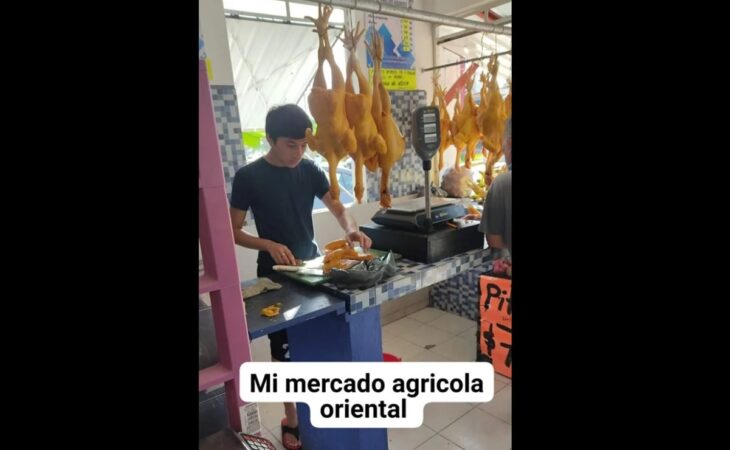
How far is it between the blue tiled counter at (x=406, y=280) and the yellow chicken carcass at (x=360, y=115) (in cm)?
43

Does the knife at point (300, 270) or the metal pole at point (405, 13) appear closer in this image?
the metal pole at point (405, 13)

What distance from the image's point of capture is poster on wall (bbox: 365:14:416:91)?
11.0 feet

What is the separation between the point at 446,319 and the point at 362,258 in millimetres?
2229

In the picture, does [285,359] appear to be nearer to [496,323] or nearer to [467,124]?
[496,323]

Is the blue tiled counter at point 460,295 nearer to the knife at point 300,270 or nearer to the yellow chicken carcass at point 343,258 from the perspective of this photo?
the yellow chicken carcass at point 343,258

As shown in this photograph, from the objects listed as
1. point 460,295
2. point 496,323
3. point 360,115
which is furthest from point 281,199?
point 460,295

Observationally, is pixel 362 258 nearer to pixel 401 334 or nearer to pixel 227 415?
pixel 227 415

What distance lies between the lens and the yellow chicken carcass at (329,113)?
1696 mm

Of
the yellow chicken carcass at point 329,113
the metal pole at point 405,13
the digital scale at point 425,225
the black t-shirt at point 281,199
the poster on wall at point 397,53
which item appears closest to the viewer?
the metal pole at point 405,13

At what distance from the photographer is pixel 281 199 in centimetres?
217

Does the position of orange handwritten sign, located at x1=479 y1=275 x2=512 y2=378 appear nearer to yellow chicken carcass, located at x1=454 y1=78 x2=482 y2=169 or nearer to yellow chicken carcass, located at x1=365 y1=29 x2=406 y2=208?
yellow chicken carcass, located at x1=454 y1=78 x2=482 y2=169

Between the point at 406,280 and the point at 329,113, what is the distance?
76cm

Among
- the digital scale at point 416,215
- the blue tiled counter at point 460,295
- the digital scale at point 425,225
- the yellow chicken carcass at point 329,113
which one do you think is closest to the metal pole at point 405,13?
the yellow chicken carcass at point 329,113

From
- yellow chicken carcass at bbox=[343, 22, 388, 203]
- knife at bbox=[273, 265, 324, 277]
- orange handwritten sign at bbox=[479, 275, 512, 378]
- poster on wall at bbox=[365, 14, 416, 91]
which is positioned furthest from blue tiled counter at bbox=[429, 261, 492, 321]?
knife at bbox=[273, 265, 324, 277]
